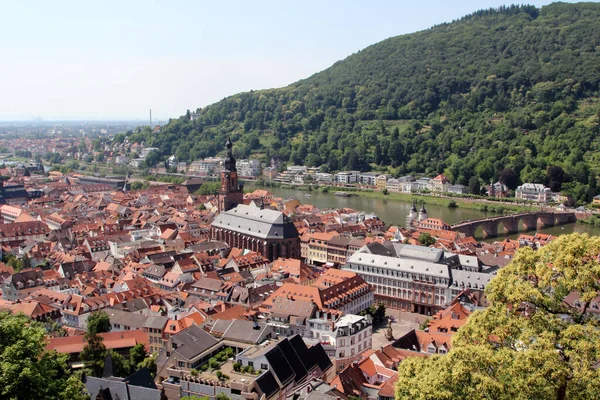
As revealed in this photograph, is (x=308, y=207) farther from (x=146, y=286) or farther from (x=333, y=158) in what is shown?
(x=333, y=158)

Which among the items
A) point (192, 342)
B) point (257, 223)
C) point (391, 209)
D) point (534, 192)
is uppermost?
point (192, 342)

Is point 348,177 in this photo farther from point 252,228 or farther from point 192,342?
point 192,342

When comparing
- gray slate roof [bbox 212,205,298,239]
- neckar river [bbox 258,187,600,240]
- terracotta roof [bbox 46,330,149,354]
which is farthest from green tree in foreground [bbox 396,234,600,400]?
Answer: neckar river [bbox 258,187,600,240]

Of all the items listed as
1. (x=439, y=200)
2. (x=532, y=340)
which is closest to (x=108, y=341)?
(x=532, y=340)

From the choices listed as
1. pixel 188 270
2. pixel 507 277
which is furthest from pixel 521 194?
pixel 507 277

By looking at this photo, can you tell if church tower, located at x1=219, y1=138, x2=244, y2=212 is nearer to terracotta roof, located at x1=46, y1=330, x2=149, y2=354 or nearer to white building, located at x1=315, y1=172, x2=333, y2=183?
terracotta roof, located at x1=46, y1=330, x2=149, y2=354

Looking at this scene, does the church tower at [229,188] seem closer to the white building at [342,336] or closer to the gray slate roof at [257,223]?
the gray slate roof at [257,223]

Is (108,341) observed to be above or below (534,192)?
above
